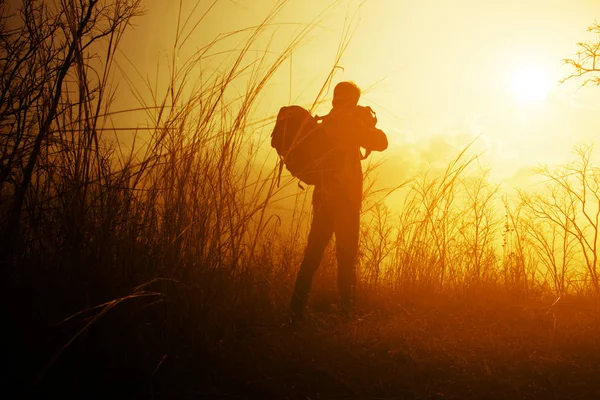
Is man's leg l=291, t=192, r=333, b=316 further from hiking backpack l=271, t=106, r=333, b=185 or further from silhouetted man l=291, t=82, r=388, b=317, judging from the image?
hiking backpack l=271, t=106, r=333, b=185

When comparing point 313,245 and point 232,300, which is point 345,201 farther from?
point 232,300

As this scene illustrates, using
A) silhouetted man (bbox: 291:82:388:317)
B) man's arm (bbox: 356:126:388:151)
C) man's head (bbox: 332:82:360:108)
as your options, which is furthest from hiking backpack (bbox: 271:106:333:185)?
man's head (bbox: 332:82:360:108)

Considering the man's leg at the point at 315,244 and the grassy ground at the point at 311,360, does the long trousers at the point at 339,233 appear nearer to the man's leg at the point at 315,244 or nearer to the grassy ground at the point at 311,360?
the man's leg at the point at 315,244

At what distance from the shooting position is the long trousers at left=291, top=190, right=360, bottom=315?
275cm

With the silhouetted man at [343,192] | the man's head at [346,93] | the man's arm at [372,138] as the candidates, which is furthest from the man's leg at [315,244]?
the man's head at [346,93]

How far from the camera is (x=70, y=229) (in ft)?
4.72

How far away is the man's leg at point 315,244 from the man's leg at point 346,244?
0.29ft

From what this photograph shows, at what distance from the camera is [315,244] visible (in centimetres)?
276

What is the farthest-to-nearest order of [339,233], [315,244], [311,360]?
[339,233] → [315,244] → [311,360]

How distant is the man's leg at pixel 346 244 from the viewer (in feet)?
9.31

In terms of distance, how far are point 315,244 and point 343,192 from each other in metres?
0.40

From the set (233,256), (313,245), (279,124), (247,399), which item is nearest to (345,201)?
(313,245)

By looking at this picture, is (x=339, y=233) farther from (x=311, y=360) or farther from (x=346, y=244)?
(x=311, y=360)

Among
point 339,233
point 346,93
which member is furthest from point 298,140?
point 339,233
